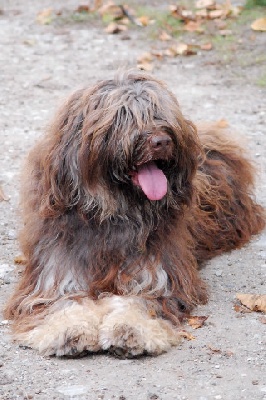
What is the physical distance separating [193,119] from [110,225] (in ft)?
13.9

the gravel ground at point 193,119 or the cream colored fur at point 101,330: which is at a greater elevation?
the cream colored fur at point 101,330

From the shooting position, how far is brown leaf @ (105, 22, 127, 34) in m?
13.1

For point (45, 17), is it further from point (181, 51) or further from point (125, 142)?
point (125, 142)

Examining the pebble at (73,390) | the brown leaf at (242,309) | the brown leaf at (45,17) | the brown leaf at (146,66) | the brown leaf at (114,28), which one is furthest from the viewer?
the brown leaf at (45,17)

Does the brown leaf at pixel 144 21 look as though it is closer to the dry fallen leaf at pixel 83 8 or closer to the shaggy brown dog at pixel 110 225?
the dry fallen leaf at pixel 83 8

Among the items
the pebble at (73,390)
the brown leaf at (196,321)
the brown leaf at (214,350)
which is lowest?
the brown leaf at (196,321)

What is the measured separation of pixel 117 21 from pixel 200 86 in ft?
9.24

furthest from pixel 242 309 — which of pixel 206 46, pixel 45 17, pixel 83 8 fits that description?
pixel 83 8

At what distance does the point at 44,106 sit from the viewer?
407 inches

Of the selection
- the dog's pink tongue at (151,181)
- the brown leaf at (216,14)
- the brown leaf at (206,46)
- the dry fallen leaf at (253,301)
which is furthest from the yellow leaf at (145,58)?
the dog's pink tongue at (151,181)

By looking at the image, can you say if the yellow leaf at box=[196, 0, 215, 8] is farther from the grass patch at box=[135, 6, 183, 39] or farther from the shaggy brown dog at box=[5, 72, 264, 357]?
the shaggy brown dog at box=[5, 72, 264, 357]

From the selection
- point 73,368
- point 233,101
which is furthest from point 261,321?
point 233,101

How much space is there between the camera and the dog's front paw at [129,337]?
5.45 meters

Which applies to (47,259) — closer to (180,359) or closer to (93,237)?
(93,237)
